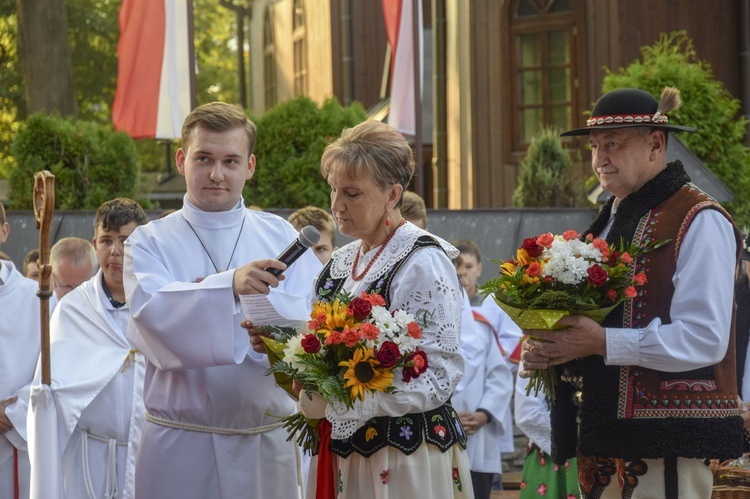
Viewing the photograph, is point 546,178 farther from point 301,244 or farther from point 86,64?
point 86,64

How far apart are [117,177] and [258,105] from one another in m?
18.9

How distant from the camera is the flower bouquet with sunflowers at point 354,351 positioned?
3746 millimetres

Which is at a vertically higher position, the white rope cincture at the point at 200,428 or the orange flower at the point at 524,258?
the orange flower at the point at 524,258

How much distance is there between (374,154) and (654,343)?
119cm

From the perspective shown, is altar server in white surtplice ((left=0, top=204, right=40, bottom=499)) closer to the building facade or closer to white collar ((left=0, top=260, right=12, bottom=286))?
white collar ((left=0, top=260, right=12, bottom=286))

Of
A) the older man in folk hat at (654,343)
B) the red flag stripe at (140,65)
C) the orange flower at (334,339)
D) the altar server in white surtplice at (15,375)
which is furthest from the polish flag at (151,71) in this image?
the orange flower at (334,339)

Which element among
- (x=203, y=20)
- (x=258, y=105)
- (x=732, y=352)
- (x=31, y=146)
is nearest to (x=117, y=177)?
(x=31, y=146)

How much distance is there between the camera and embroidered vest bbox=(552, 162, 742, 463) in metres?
4.26

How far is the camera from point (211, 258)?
4633 millimetres

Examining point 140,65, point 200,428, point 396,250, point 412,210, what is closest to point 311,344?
point 396,250

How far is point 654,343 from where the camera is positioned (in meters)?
4.21

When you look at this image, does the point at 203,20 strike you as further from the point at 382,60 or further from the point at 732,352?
the point at 732,352

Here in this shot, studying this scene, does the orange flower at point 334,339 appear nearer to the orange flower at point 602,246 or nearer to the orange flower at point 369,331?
the orange flower at point 369,331

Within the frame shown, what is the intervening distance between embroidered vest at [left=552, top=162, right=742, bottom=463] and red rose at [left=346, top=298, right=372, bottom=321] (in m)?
1.08
